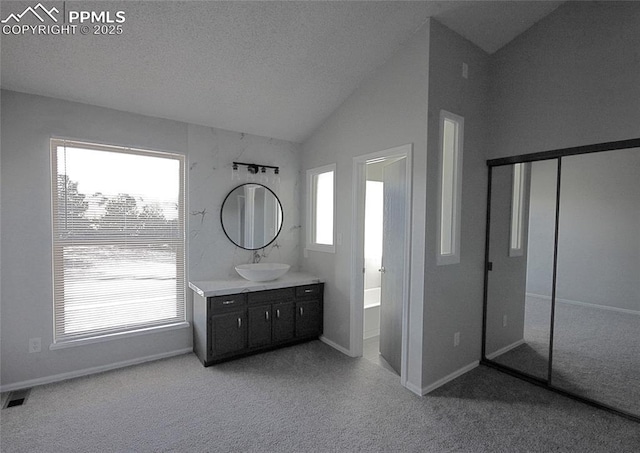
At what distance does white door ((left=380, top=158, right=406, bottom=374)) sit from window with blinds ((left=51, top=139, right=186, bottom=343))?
87.4 inches

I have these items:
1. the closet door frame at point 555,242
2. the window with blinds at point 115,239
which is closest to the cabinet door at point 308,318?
the window with blinds at point 115,239

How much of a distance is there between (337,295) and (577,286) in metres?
2.20

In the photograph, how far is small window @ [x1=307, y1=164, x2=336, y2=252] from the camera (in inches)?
149

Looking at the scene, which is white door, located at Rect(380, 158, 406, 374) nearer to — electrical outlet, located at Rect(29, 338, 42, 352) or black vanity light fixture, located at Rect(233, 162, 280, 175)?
black vanity light fixture, located at Rect(233, 162, 280, 175)

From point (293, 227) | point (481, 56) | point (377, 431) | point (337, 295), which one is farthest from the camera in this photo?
point (293, 227)

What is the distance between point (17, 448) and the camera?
2023 millimetres

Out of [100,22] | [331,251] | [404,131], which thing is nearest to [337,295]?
[331,251]

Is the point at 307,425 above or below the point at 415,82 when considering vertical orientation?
below

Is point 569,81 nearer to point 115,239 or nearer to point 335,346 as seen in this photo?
point 335,346

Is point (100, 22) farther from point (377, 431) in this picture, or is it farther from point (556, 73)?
point (556, 73)

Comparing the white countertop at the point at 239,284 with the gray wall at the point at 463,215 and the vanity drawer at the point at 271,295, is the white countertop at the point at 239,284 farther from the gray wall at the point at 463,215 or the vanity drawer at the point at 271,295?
the gray wall at the point at 463,215

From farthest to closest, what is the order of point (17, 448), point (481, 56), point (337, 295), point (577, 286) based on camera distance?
point (337, 295), point (481, 56), point (577, 286), point (17, 448)

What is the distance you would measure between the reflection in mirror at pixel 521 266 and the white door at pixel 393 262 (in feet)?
2.95

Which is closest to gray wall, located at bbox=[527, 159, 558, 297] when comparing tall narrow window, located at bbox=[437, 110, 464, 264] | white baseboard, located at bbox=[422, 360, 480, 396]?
tall narrow window, located at bbox=[437, 110, 464, 264]
